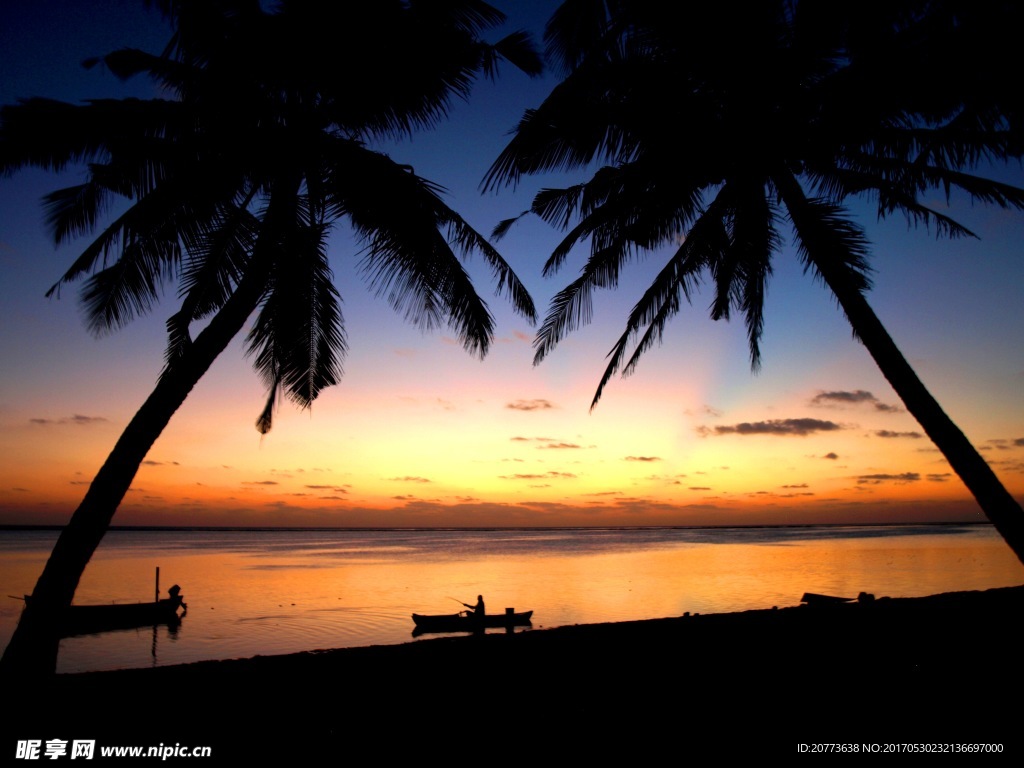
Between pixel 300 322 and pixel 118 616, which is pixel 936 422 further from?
pixel 118 616

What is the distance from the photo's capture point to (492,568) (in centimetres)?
5088

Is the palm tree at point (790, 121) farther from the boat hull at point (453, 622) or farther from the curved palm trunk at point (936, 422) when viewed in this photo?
the boat hull at point (453, 622)

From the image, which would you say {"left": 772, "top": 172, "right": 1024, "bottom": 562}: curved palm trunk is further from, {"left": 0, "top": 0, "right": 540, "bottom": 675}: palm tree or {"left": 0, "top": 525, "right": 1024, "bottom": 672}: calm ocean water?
{"left": 0, "top": 525, "right": 1024, "bottom": 672}: calm ocean water

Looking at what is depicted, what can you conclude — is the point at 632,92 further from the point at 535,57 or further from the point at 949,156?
the point at 949,156

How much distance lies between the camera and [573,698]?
192 inches

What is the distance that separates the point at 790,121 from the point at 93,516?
850 centimetres

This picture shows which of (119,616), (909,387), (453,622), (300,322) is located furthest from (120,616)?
(909,387)

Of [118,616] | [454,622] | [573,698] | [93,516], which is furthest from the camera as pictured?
[118,616]

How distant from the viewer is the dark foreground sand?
4.22 meters

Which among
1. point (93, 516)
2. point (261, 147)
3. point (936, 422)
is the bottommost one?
point (93, 516)

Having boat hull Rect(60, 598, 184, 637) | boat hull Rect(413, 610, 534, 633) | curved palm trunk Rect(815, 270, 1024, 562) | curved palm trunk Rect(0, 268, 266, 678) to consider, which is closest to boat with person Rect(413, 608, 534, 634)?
boat hull Rect(413, 610, 534, 633)

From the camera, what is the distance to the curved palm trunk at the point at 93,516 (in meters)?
4.82

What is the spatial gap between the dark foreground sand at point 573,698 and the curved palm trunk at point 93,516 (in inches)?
16.2

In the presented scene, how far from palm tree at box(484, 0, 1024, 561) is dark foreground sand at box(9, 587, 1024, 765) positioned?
1.74 metres
